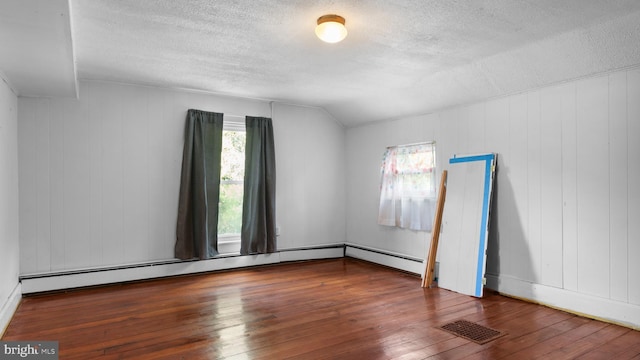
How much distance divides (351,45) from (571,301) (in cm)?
316

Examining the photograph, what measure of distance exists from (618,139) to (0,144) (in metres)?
5.40

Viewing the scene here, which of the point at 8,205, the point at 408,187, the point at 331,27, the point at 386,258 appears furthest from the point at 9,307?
the point at 408,187

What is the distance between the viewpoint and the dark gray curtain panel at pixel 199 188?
16.6 ft

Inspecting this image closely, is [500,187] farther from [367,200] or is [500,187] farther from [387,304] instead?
[367,200]

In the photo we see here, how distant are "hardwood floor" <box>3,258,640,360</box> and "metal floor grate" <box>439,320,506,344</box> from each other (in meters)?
0.07

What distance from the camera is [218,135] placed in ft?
17.6

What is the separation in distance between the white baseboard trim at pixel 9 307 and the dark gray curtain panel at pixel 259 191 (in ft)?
8.29

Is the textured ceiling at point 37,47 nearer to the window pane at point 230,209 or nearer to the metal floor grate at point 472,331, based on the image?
the window pane at point 230,209

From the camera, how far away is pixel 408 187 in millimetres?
5434

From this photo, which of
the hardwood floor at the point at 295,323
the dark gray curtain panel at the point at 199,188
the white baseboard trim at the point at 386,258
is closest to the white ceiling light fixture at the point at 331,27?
the hardwood floor at the point at 295,323

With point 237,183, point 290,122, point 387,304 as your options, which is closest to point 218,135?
point 237,183

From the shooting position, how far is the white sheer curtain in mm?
5164

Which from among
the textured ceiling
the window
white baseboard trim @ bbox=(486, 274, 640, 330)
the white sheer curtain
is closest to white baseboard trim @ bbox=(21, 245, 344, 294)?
the window

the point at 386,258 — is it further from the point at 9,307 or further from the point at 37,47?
the point at 37,47
